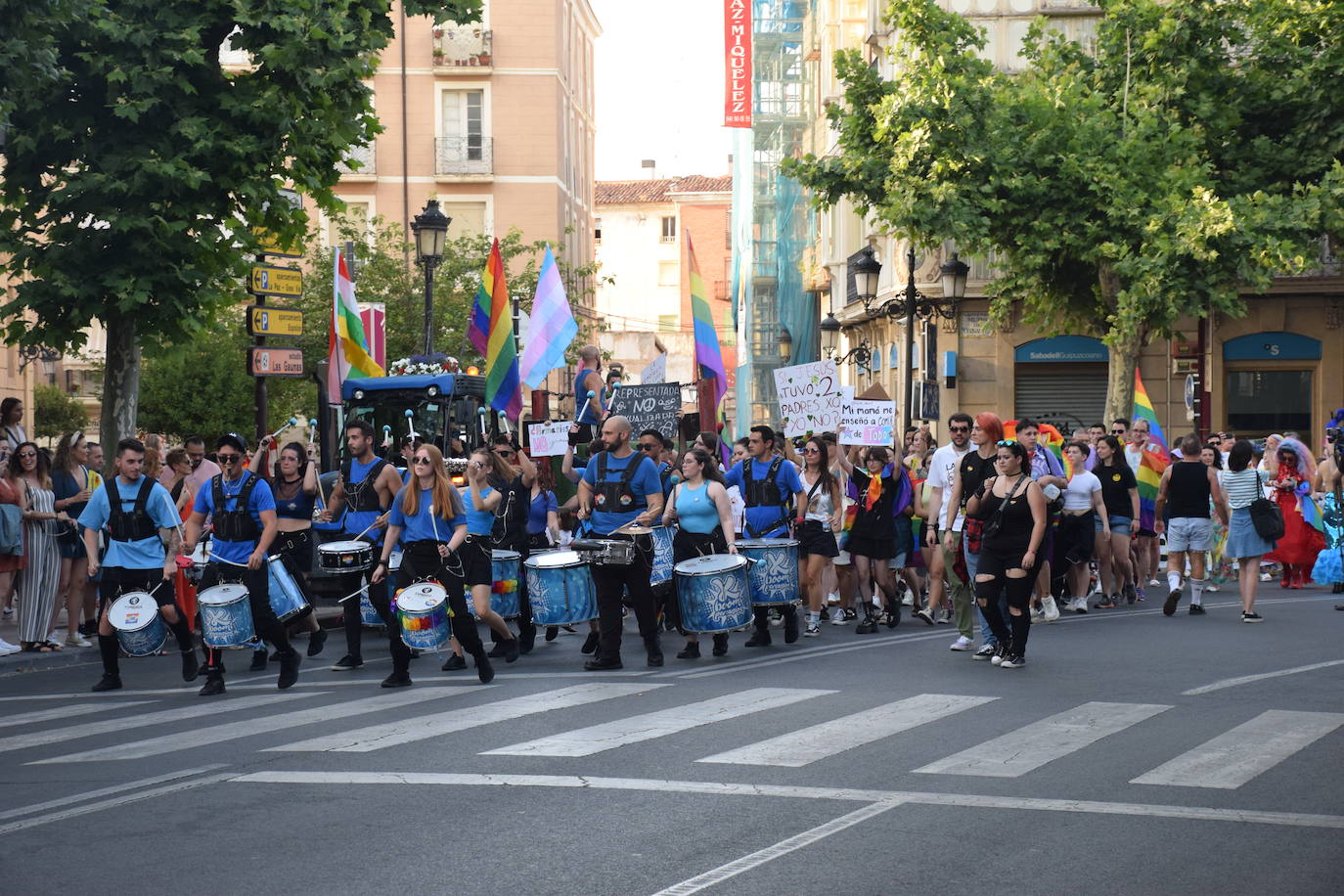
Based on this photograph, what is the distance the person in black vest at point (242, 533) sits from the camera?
12.0 metres

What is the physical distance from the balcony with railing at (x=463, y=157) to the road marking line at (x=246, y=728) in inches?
1704

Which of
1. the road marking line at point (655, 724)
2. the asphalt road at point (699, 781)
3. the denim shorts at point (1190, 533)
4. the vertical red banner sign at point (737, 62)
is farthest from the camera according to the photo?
the vertical red banner sign at point (737, 62)

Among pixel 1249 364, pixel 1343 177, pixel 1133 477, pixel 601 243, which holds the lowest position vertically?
pixel 1133 477

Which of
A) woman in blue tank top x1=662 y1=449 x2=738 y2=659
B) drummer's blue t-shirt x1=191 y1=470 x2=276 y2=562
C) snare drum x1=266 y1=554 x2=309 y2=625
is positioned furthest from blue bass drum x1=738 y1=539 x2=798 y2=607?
drummer's blue t-shirt x1=191 y1=470 x2=276 y2=562

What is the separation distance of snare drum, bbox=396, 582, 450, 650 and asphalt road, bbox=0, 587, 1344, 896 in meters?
0.35

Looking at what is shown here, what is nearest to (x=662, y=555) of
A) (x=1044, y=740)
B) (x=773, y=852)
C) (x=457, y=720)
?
(x=457, y=720)

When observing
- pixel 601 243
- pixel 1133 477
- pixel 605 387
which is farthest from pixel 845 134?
pixel 601 243

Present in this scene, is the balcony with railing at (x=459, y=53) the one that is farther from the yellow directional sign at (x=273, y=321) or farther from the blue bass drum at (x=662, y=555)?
the blue bass drum at (x=662, y=555)

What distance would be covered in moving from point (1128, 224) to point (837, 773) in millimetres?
21464

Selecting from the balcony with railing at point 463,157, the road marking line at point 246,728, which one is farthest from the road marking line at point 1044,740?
the balcony with railing at point 463,157

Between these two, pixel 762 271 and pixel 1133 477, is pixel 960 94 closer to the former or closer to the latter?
pixel 1133 477

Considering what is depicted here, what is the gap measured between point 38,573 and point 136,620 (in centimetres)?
369

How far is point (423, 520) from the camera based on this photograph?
12297 mm

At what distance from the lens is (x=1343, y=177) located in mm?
27922
